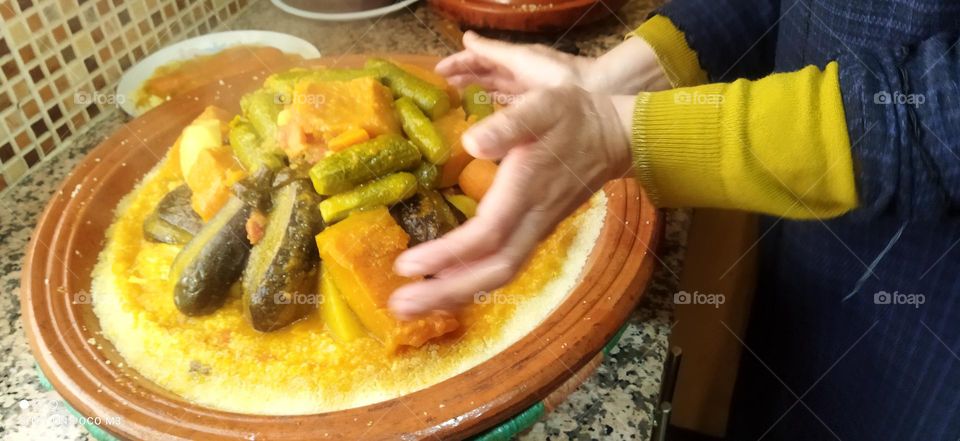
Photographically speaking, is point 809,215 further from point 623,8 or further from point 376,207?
point 623,8

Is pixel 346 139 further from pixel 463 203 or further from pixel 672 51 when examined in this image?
pixel 672 51

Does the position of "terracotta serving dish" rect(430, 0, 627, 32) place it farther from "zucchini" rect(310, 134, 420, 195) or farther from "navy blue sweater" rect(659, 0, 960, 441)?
"zucchini" rect(310, 134, 420, 195)

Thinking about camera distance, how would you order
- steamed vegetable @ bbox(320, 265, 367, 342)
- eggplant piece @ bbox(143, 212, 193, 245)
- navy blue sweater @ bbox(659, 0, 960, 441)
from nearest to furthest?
navy blue sweater @ bbox(659, 0, 960, 441), steamed vegetable @ bbox(320, 265, 367, 342), eggplant piece @ bbox(143, 212, 193, 245)

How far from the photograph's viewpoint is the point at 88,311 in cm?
73

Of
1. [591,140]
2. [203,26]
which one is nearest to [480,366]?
[591,140]

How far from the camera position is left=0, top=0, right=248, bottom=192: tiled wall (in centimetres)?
94

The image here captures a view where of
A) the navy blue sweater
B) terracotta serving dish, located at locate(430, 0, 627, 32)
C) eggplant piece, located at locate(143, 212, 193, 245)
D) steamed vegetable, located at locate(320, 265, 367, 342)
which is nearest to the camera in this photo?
the navy blue sweater

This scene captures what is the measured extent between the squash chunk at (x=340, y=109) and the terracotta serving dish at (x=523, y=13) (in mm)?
430

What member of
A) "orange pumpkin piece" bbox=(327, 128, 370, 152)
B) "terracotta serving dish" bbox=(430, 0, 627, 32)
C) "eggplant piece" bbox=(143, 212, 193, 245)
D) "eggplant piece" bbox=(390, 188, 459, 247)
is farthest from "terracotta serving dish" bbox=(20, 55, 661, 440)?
"terracotta serving dish" bbox=(430, 0, 627, 32)

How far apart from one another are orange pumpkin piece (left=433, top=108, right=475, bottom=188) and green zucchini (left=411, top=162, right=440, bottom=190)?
0.04 feet

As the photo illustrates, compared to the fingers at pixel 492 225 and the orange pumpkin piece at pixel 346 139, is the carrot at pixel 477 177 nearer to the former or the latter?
the orange pumpkin piece at pixel 346 139

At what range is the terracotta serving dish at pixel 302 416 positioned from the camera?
59 centimetres

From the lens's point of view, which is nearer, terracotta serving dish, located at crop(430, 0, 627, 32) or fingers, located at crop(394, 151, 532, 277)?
fingers, located at crop(394, 151, 532, 277)

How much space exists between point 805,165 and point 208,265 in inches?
21.8
